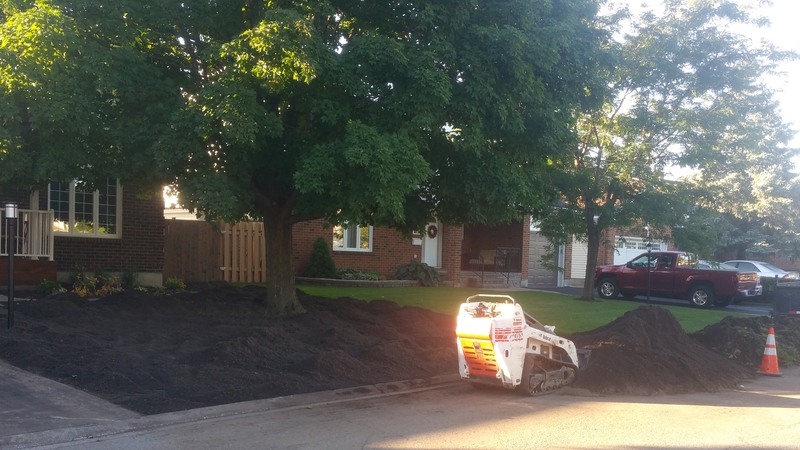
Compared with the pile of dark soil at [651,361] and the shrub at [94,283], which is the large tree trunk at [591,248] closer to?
the pile of dark soil at [651,361]

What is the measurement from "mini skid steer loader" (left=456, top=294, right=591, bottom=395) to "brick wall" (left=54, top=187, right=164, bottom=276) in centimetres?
1053

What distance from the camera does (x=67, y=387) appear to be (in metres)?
8.34

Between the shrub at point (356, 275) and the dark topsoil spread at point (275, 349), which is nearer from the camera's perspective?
the dark topsoil spread at point (275, 349)

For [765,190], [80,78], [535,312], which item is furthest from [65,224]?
[765,190]

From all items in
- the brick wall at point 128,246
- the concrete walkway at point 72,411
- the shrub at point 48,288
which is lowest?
the concrete walkway at point 72,411

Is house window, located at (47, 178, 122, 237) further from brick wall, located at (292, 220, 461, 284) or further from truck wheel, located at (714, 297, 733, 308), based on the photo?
truck wheel, located at (714, 297, 733, 308)

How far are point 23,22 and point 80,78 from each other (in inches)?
41.1

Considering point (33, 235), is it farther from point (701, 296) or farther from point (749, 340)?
point (701, 296)

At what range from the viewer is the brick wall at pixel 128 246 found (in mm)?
16781

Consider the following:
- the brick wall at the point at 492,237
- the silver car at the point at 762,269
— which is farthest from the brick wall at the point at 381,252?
the silver car at the point at 762,269

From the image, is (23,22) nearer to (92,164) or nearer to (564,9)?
(92,164)

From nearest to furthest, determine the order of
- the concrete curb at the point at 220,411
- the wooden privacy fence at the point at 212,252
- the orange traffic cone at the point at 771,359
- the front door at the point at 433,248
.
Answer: the concrete curb at the point at 220,411 < the orange traffic cone at the point at 771,359 < the wooden privacy fence at the point at 212,252 < the front door at the point at 433,248

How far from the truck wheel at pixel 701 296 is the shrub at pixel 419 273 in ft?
26.6

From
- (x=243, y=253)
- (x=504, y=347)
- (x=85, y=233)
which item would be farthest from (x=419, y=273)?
(x=504, y=347)
